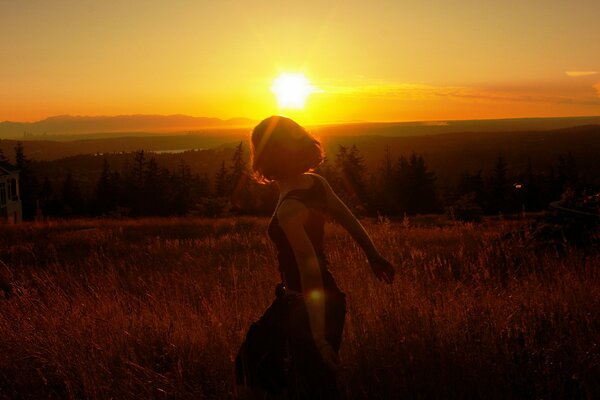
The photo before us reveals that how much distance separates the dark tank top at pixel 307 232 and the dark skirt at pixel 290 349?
79mm

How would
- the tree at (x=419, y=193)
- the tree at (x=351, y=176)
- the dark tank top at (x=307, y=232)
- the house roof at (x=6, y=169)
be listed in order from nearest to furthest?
the dark tank top at (x=307, y=232)
the house roof at (x=6, y=169)
the tree at (x=351, y=176)
the tree at (x=419, y=193)

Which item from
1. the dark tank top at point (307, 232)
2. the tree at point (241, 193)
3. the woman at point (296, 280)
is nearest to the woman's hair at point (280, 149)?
the woman at point (296, 280)

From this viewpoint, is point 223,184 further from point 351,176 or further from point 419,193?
point 419,193

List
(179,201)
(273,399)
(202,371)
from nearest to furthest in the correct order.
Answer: (273,399)
(202,371)
(179,201)

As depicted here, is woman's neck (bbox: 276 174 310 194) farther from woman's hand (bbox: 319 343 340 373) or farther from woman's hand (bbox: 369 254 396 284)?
woman's hand (bbox: 319 343 340 373)

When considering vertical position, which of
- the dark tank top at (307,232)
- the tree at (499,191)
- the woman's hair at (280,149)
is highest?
the woman's hair at (280,149)

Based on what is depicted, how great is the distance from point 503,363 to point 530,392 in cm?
26

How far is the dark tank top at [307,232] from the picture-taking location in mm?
2403

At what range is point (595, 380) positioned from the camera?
2936 millimetres

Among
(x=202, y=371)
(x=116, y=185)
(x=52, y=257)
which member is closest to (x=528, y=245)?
(x=202, y=371)

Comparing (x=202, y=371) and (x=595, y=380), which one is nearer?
(x=595, y=380)

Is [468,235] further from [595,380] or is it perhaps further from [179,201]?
[179,201]

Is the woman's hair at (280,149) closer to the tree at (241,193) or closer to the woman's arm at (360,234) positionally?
the woman's arm at (360,234)

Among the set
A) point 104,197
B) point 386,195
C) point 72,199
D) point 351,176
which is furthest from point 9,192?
point 386,195
